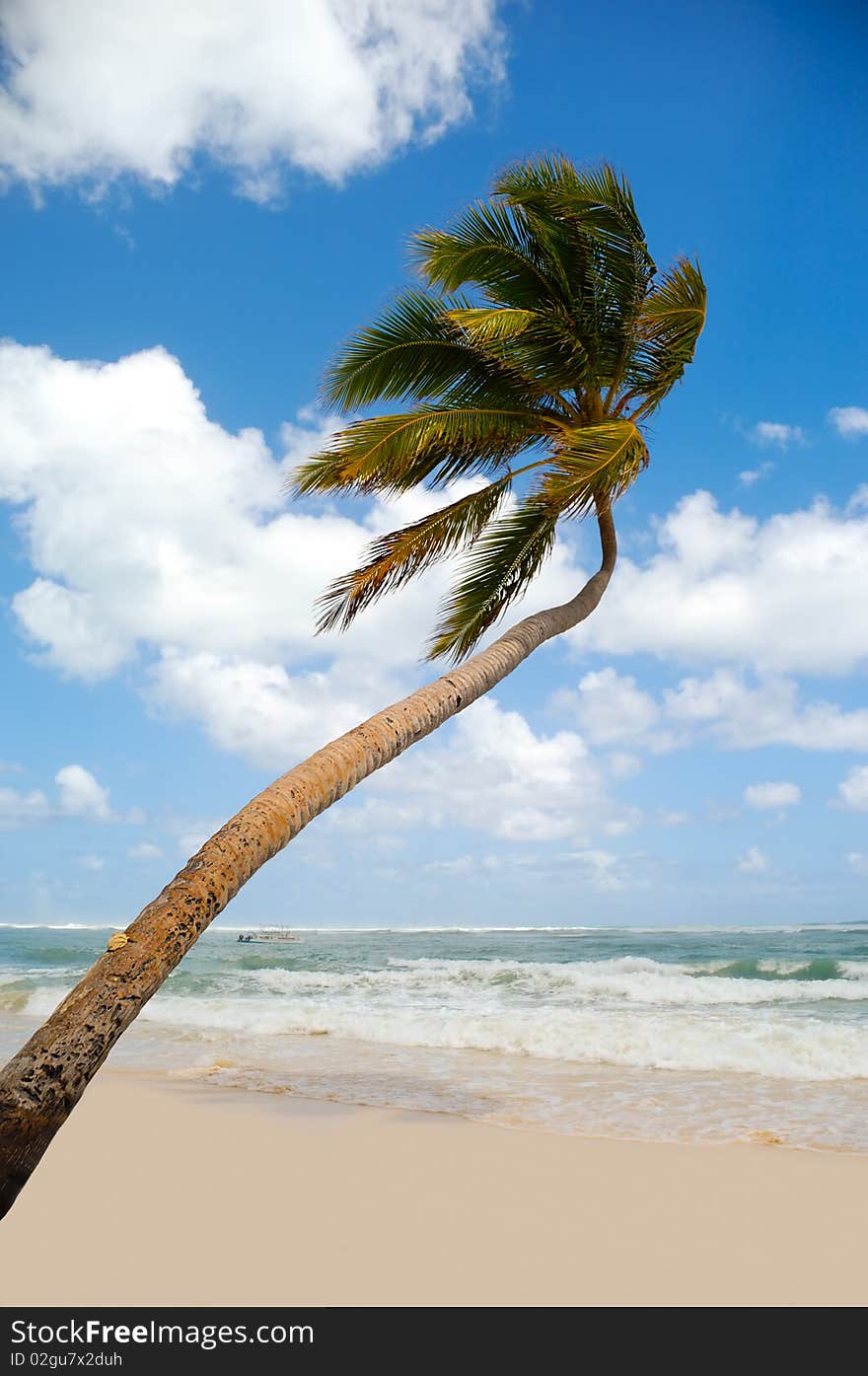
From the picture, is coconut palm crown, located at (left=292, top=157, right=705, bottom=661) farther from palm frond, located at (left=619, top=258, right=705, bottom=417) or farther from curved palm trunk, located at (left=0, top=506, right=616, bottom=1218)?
curved palm trunk, located at (left=0, top=506, right=616, bottom=1218)

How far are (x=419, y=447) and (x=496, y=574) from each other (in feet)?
5.03

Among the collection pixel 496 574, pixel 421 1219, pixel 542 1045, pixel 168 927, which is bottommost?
pixel 542 1045

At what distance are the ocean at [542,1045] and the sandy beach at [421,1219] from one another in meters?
1.15

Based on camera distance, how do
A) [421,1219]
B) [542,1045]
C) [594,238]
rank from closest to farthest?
1. [421,1219]
2. [594,238]
3. [542,1045]

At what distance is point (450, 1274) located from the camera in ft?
14.5

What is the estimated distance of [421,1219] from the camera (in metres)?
5.21

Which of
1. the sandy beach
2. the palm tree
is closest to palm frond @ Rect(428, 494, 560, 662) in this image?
the palm tree

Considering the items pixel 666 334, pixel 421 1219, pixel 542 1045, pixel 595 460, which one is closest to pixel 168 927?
pixel 421 1219

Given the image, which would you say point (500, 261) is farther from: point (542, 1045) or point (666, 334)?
point (542, 1045)

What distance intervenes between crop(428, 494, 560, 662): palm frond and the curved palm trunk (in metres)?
2.42

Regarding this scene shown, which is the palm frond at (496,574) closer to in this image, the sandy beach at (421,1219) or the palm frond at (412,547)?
the palm frond at (412,547)

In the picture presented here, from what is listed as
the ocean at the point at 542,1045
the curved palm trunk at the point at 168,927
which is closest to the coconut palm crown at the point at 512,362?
the curved palm trunk at the point at 168,927

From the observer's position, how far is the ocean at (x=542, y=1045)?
8305 millimetres
